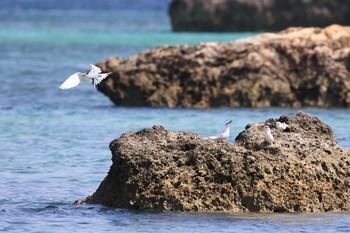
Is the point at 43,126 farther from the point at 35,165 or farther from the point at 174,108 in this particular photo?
the point at 35,165

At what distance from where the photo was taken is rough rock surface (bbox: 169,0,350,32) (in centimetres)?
8738

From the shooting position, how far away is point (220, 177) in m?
16.3

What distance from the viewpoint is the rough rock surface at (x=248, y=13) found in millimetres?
87375

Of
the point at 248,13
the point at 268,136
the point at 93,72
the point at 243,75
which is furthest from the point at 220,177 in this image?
the point at 248,13

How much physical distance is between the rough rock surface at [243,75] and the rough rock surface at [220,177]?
13686 millimetres

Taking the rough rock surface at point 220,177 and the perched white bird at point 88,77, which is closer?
the rough rock surface at point 220,177

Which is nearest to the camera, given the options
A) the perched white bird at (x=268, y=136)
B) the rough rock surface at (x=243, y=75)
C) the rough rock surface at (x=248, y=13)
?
the perched white bird at (x=268, y=136)

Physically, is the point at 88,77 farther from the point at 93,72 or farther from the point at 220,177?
the point at 220,177

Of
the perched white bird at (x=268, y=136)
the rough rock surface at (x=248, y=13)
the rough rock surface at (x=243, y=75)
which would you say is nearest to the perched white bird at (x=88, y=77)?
the perched white bird at (x=268, y=136)

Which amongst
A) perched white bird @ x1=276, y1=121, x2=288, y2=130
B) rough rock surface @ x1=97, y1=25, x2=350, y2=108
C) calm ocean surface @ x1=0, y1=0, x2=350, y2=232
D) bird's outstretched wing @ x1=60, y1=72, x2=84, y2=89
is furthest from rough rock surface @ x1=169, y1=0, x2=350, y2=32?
perched white bird @ x1=276, y1=121, x2=288, y2=130

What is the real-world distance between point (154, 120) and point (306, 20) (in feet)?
196

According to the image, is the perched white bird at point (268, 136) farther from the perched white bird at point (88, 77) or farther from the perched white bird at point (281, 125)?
the perched white bird at point (88, 77)

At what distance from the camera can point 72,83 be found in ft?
62.0

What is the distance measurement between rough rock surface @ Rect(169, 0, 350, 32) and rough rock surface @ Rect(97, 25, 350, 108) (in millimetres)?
56736
